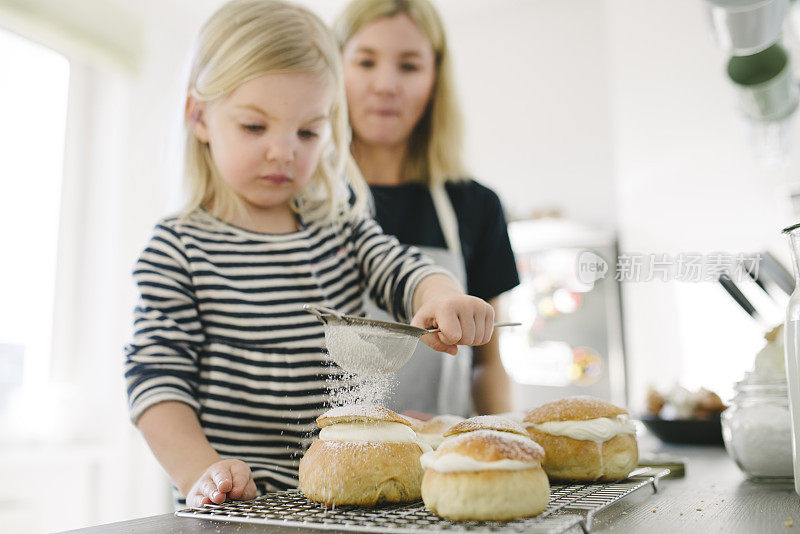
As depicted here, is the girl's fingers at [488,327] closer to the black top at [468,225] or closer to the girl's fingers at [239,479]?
the girl's fingers at [239,479]

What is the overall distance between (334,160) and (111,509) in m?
2.38

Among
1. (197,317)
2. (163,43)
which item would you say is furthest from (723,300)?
(163,43)

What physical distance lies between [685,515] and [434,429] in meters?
0.27

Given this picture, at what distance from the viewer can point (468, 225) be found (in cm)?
142

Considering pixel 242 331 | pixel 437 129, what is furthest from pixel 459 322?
pixel 437 129

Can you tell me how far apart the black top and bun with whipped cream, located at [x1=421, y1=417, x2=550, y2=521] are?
2.52 ft

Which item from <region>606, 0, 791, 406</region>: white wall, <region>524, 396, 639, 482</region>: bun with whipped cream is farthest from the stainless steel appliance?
<region>524, 396, 639, 482</region>: bun with whipped cream

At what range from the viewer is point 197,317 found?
3.06 feet

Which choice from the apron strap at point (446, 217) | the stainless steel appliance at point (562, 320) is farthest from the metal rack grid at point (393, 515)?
the stainless steel appliance at point (562, 320)

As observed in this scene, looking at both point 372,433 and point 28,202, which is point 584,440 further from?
point 28,202

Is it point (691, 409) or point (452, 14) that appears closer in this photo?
point (691, 409)

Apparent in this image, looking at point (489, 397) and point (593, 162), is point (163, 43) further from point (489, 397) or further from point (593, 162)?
point (489, 397)

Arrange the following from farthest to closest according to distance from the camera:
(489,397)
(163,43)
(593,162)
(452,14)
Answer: (452,14) → (593,162) → (163,43) → (489,397)

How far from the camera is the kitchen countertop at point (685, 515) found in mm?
558
